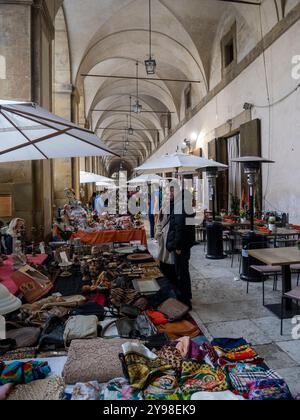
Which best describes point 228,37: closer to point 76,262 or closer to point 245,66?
point 245,66

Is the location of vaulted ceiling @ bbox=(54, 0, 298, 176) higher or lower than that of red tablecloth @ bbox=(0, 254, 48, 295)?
higher

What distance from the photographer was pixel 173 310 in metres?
2.30

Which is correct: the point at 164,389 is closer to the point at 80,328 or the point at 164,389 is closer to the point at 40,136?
the point at 80,328

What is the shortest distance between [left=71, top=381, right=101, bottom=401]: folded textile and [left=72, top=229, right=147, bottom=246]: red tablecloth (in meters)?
4.48

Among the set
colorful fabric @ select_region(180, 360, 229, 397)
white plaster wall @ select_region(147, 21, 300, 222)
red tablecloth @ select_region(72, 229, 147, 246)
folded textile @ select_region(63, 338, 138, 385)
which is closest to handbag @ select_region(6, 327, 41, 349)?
folded textile @ select_region(63, 338, 138, 385)

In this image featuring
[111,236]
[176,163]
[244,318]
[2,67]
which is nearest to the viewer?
[244,318]

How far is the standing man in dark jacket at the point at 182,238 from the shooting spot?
4.07m

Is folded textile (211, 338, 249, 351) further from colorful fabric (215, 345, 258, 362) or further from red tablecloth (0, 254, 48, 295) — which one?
red tablecloth (0, 254, 48, 295)

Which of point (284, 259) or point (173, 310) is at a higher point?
point (284, 259)

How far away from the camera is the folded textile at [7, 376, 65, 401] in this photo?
4.43 feet

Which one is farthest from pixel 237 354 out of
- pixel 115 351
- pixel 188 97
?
pixel 188 97

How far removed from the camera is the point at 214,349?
6.11ft

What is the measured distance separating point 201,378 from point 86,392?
59 centimetres

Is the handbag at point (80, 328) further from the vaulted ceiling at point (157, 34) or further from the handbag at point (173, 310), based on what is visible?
the vaulted ceiling at point (157, 34)
